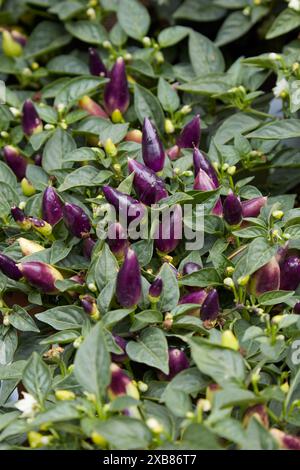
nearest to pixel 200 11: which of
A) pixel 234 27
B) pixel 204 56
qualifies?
pixel 234 27

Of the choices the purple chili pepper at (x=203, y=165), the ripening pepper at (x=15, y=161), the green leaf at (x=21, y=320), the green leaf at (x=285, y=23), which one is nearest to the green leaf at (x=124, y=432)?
the green leaf at (x=21, y=320)

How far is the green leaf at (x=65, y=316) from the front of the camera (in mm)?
1296

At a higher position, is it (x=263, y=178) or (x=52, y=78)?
(x=52, y=78)

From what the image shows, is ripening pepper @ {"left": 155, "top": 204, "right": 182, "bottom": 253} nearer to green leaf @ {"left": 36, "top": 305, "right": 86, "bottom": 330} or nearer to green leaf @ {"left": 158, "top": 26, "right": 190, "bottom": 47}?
green leaf @ {"left": 36, "top": 305, "right": 86, "bottom": 330}

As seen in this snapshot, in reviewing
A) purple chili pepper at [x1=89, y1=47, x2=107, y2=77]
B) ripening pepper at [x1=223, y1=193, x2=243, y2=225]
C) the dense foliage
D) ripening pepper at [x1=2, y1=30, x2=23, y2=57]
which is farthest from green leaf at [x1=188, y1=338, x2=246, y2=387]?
ripening pepper at [x1=2, y1=30, x2=23, y2=57]

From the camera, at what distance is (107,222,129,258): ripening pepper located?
4.45 ft

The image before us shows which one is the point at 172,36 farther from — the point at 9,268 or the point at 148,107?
the point at 9,268

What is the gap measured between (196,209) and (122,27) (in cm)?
77

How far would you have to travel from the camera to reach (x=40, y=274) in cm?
137

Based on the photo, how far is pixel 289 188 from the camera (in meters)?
1.79

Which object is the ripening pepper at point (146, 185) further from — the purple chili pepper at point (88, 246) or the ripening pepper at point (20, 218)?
the ripening pepper at point (20, 218)

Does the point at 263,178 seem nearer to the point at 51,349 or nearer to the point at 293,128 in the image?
the point at 293,128

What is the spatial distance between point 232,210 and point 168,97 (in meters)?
0.48
